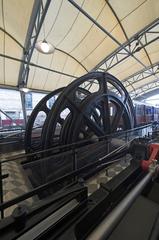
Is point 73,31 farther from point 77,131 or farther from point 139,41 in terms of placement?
point 77,131

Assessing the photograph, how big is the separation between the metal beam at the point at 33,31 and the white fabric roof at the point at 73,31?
0.61ft

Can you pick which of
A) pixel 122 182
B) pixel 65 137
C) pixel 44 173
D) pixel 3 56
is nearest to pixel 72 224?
pixel 122 182

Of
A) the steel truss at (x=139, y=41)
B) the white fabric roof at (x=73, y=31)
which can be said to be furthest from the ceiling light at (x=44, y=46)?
the steel truss at (x=139, y=41)

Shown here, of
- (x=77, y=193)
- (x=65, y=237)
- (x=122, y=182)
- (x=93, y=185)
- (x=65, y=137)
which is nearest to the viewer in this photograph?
(x=65, y=237)

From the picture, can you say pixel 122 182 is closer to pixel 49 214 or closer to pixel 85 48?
pixel 49 214

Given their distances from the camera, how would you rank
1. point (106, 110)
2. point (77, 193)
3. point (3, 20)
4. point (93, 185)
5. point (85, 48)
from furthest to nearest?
point (85, 48) → point (3, 20) → point (106, 110) → point (93, 185) → point (77, 193)

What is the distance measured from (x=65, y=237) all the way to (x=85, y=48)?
25.6 ft

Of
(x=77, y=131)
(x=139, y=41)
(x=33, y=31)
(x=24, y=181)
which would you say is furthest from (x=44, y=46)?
(x=139, y=41)

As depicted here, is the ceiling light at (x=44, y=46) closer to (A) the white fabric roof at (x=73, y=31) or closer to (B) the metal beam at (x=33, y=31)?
(B) the metal beam at (x=33, y=31)

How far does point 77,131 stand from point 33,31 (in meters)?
4.95

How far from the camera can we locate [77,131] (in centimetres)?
291

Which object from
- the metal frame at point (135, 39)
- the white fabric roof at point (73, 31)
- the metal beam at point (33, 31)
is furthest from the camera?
the metal frame at point (135, 39)

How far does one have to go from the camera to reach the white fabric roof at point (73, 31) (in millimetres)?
4988

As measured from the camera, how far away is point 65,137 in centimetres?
295
